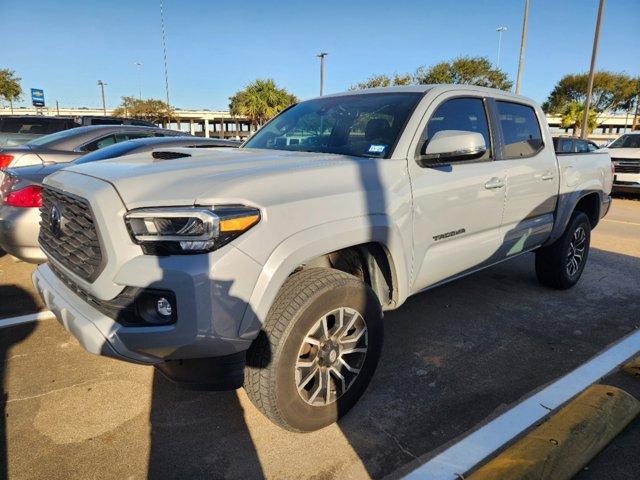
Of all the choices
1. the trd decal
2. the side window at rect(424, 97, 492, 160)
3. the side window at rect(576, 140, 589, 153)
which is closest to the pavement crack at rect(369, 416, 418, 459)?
the trd decal

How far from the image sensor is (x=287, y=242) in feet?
6.82

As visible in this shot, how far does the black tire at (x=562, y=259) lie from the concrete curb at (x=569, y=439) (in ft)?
6.92

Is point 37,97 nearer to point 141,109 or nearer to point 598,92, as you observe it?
point 141,109

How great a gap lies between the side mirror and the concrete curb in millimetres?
1608

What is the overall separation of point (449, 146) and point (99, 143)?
5.44 meters

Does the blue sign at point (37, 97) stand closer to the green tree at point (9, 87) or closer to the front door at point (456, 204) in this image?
the green tree at point (9, 87)

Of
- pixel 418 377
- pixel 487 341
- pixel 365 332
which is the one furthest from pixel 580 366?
pixel 365 332

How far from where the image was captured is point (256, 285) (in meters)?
1.98

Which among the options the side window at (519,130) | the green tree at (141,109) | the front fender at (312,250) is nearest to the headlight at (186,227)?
the front fender at (312,250)

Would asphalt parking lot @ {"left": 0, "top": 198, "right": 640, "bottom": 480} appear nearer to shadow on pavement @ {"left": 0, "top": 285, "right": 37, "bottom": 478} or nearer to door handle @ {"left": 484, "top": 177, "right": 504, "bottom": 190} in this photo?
shadow on pavement @ {"left": 0, "top": 285, "right": 37, "bottom": 478}

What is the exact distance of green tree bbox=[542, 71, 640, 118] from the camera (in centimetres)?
4050

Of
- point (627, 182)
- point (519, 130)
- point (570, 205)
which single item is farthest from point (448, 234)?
point (627, 182)

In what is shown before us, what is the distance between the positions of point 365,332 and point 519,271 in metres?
3.72

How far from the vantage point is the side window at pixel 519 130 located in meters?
3.73
